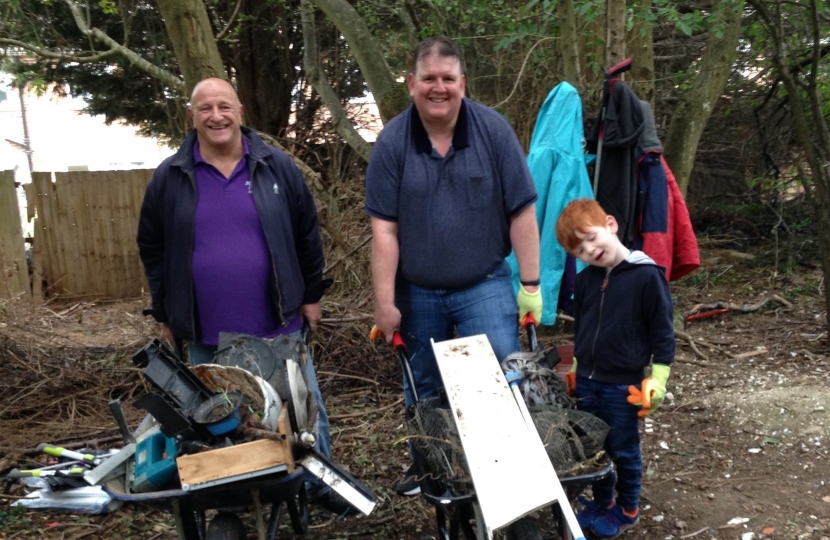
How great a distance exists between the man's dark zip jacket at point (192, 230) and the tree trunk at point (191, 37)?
1183 mm

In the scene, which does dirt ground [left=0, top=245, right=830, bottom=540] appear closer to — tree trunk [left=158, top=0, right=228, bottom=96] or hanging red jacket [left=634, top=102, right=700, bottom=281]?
hanging red jacket [left=634, top=102, right=700, bottom=281]

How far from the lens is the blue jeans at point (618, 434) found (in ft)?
9.19

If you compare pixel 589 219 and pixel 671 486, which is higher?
pixel 589 219

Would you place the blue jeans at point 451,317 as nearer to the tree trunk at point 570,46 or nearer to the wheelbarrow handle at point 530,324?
the wheelbarrow handle at point 530,324

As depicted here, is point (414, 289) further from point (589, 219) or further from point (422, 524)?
point (422, 524)

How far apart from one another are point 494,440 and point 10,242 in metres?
7.93

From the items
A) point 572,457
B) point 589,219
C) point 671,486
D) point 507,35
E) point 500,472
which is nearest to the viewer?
point 500,472

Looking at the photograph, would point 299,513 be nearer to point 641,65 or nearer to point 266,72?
point 641,65

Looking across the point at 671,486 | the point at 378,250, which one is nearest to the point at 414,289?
the point at 378,250

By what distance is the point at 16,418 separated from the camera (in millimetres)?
4613

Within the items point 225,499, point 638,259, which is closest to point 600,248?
point 638,259

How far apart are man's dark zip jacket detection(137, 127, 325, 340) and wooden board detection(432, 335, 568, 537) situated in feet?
2.64

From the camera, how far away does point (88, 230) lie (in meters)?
9.04

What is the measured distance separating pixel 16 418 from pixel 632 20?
447 centimetres
